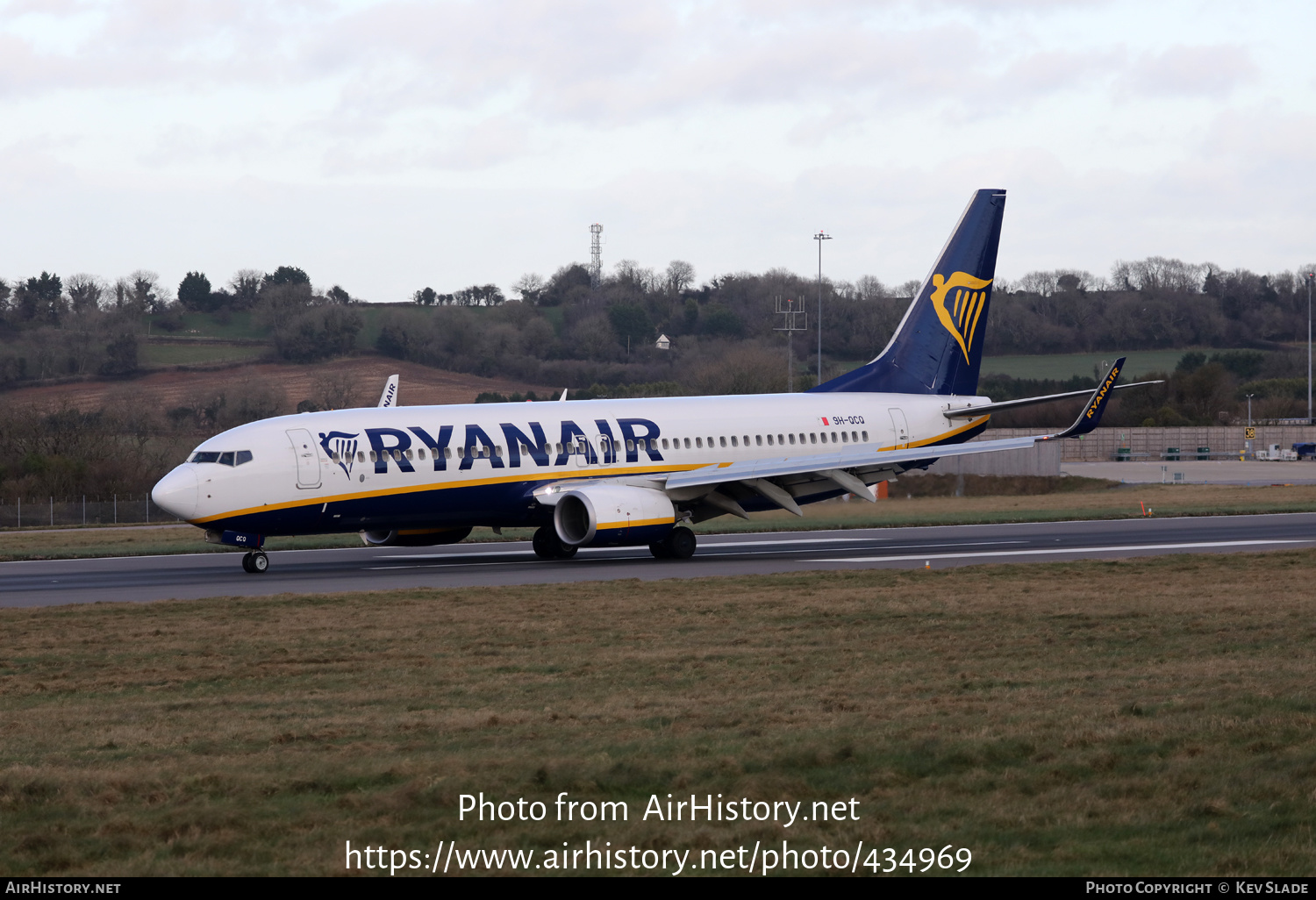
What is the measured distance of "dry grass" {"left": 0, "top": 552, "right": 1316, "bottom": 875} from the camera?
8000 mm

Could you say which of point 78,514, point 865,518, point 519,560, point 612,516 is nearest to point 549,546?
point 519,560

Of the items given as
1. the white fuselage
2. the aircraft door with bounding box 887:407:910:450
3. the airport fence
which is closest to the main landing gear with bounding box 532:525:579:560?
the white fuselage

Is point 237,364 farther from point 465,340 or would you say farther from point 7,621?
point 7,621

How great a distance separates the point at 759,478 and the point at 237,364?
88.6 metres

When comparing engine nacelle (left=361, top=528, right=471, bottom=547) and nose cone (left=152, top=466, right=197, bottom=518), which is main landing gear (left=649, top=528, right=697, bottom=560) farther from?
nose cone (left=152, top=466, right=197, bottom=518)

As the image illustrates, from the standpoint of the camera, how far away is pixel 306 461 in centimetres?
2838

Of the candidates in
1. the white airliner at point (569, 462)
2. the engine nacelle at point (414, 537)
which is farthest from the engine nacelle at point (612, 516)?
the engine nacelle at point (414, 537)

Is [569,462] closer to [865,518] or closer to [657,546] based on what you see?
[657,546]

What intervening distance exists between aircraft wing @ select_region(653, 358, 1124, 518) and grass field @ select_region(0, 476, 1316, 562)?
572cm

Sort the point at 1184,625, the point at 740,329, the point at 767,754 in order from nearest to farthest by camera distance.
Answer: the point at 767,754
the point at 1184,625
the point at 740,329

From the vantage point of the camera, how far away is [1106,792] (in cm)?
873

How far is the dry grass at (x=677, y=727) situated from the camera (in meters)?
8.00

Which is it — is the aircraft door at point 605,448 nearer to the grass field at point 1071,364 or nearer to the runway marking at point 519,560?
the runway marking at point 519,560
